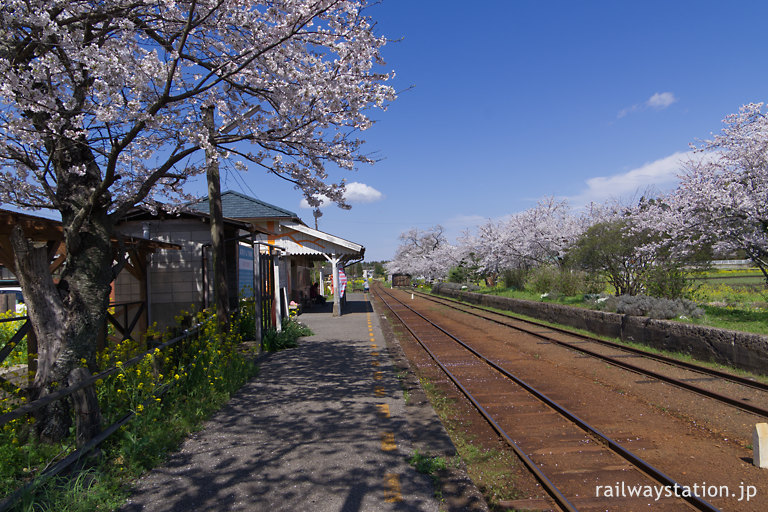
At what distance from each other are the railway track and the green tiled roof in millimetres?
13724

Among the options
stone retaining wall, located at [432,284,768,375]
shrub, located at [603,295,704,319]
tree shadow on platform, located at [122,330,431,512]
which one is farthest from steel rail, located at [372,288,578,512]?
shrub, located at [603,295,704,319]

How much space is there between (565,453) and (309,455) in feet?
8.60

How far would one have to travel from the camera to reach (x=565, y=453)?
5160 mm

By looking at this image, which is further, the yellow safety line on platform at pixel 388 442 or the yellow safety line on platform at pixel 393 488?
the yellow safety line on platform at pixel 388 442

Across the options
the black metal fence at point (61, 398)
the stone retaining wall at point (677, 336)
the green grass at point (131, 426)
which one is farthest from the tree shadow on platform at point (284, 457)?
the stone retaining wall at point (677, 336)

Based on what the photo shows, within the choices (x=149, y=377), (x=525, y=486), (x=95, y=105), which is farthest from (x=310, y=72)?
(x=525, y=486)

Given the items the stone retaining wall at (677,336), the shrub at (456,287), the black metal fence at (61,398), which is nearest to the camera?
the black metal fence at (61,398)

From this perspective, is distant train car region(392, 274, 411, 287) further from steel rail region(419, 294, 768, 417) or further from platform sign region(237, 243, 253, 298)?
platform sign region(237, 243, 253, 298)

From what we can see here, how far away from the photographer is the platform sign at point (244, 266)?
10922 millimetres

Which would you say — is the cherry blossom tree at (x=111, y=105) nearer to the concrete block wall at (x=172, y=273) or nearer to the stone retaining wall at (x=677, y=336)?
the concrete block wall at (x=172, y=273)

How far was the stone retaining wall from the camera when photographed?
8.77 meters

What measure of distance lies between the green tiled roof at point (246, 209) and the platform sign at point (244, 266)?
8.94m

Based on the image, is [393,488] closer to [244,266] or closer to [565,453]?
[565,453]

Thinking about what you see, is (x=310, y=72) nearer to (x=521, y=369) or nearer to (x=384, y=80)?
(x=384, y=80)
